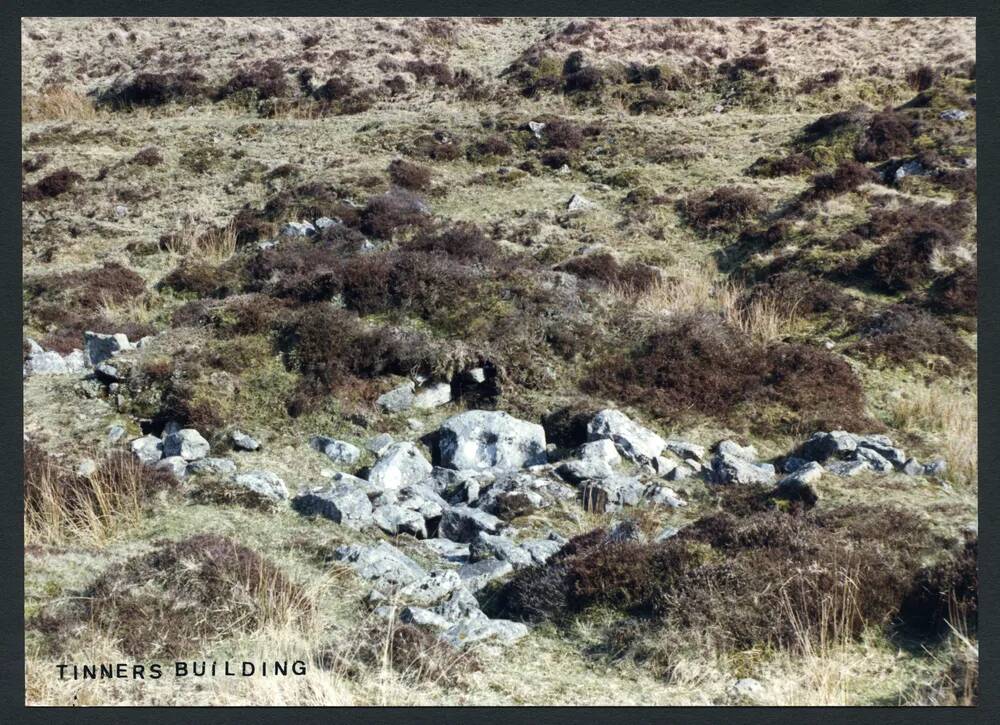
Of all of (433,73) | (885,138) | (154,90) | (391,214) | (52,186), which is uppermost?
(433,73)

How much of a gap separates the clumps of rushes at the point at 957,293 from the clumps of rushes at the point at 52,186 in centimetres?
2321

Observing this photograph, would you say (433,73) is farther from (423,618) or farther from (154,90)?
(423,618)

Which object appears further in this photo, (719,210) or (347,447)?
(719,210)

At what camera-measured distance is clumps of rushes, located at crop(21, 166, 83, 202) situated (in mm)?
23312

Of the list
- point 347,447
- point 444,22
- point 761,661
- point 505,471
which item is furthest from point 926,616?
point 444,22

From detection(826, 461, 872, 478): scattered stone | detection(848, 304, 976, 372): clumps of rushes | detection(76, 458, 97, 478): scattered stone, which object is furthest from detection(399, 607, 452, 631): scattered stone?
detection(848, 304, 976, 372): clumps of rushes

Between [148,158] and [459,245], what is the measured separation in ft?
45.0

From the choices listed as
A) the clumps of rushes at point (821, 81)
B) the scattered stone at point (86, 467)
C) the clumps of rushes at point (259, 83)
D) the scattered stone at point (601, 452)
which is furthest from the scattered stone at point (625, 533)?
the clumps of rushes at point (259, 83)

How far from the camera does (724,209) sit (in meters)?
20.2

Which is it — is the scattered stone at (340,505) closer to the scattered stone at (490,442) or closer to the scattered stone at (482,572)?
the scattered stone at (482,572)

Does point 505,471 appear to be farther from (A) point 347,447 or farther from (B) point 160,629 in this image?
(B) point 160,629

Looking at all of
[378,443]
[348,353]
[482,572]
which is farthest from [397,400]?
[482,572]

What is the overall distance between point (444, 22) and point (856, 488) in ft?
115

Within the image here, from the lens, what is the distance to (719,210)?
66.4 ft
